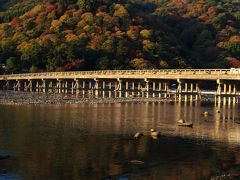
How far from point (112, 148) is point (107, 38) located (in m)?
91.3

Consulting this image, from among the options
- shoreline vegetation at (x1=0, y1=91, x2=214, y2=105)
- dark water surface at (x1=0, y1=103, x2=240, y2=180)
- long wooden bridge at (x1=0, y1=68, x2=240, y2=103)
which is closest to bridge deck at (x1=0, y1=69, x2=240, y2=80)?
long wooden bridge at (x1=0, y1=68, x2=240, y2=103)

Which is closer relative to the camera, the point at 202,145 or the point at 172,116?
the point at 202,145

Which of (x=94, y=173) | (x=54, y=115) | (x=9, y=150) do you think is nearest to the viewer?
(x=94, y=173)

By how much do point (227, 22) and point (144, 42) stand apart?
46.2m

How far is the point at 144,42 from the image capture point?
12119cm

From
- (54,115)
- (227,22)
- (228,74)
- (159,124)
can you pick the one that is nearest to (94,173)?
(159,124)

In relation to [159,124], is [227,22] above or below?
above

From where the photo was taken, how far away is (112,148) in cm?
3105

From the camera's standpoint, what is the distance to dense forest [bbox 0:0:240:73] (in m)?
113

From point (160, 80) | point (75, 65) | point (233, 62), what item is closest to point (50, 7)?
point (75, 65)

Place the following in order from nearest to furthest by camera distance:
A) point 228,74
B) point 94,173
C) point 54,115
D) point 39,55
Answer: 1. point 94,173
2. point 54,115
3. point 228,74
4. point 39,55

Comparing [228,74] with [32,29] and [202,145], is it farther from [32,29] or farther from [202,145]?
[32,29]

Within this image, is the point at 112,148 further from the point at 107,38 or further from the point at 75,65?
the point at 107,38

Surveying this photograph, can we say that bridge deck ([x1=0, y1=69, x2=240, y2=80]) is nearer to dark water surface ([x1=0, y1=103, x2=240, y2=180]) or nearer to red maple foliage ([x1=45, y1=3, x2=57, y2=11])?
dark water surface ([x1=0, y1=103, x2=240, y2=180])
